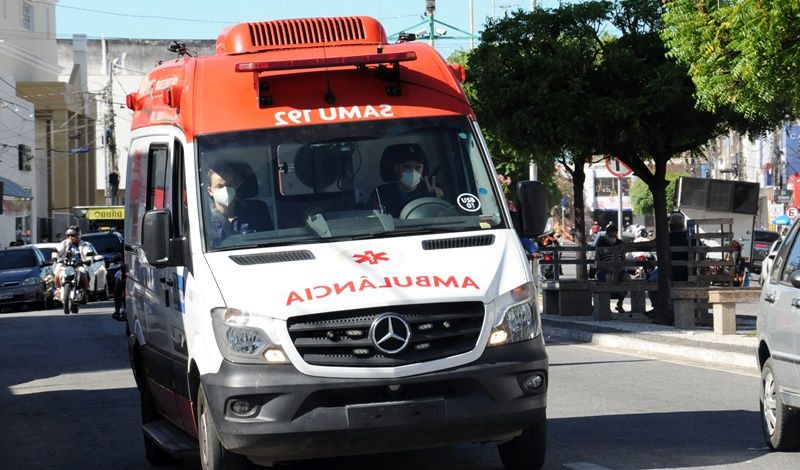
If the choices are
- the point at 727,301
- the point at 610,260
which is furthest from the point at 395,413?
the point at 610,260

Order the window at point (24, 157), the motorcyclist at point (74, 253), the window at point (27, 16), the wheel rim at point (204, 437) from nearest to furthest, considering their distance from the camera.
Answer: the wheel rim at point (204, 437)
the motorcyclist at point (74, 253)
the window at point (24, 157)
the window at point (27, 16)

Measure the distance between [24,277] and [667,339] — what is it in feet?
72.0

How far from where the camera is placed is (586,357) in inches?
740

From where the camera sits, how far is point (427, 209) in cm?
896

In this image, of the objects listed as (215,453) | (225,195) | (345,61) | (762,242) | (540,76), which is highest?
(540,76)

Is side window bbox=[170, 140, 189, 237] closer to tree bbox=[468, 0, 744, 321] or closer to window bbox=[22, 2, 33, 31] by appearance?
tree bbox=[468, 0, 744, 321]

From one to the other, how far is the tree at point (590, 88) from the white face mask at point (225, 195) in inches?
584

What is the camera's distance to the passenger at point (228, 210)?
345 inches

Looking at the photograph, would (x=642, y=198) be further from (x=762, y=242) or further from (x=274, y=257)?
(x=274, y=257)

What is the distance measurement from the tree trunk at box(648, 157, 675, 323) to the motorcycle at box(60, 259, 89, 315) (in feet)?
47.0

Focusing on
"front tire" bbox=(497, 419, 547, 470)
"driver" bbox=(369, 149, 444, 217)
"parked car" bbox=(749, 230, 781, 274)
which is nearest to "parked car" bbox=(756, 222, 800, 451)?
"front tire" bbox=(497, 419, 547, 470)

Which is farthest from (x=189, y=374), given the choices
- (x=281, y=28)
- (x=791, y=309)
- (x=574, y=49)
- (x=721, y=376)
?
(x=574, y=49)

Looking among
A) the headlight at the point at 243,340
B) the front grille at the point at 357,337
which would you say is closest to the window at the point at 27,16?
the headlight at the point at 243,340

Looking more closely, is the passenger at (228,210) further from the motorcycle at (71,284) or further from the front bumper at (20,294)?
the front bumper at (20,294)
